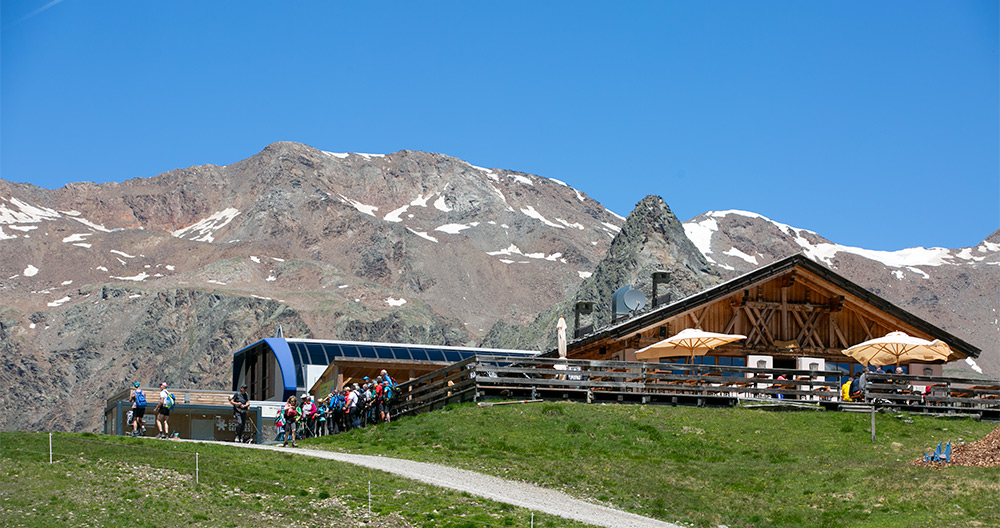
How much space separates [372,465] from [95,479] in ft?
19.2

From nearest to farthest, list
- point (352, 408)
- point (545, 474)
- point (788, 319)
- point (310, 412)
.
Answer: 1. point (545, 474)
2. point (352, 408)
3. point (310, 412)
4. point (788, 319)

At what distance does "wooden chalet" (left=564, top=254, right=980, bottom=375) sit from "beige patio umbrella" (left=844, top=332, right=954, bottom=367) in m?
5.32

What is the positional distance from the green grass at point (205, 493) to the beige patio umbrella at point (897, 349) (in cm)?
1781

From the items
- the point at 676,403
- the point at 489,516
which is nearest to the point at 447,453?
the point at 489,516

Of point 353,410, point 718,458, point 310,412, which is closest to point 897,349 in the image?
point 718,458

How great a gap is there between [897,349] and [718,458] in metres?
10.3

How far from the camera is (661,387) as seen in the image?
33.2 metres

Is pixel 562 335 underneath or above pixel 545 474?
above

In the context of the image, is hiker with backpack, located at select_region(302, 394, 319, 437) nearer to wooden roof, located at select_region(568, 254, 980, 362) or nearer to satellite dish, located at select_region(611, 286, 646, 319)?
wooden roof, located at select_region(568, 254, 980, 362)

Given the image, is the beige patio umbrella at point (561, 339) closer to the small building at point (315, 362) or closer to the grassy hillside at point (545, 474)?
the grassy hillside at point (545, 474)

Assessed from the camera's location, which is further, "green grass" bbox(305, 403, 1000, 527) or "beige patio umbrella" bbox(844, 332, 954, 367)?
"beige patio umbrella" bbox(844, 332, 954, 367)

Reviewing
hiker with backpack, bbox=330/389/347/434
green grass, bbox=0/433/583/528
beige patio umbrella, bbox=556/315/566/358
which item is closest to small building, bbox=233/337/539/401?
hiker with backpack, bbox=330/389/347/434

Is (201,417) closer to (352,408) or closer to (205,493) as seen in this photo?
(352,408)

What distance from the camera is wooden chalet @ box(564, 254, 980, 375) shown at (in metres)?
39.9
